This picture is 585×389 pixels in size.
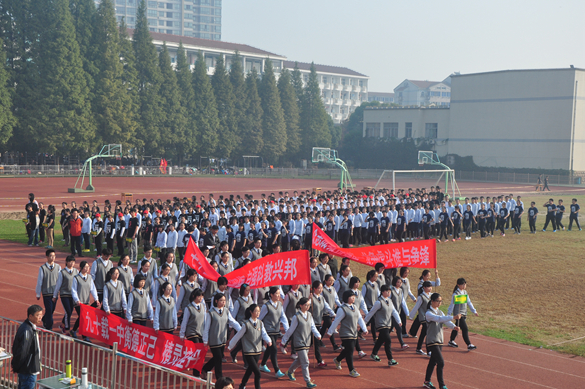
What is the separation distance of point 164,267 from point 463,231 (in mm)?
19026

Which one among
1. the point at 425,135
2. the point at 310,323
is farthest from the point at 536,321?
the point at 425,135

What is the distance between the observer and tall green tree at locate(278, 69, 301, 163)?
243ft

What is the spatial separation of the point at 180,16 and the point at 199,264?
141m

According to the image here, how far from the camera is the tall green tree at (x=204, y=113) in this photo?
6444 cm

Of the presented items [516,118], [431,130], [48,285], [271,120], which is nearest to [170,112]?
[271,120]

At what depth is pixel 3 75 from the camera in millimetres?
47719

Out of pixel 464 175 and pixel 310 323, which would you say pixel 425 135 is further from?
pixel 310 323

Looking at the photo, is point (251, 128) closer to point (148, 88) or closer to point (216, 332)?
point (148, 88)

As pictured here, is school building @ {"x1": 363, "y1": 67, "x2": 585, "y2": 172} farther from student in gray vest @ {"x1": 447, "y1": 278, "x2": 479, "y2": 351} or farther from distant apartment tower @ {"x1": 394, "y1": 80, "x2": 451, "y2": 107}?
distant apartment tower @ {"x1": 394, "y1": 80, "x2": 451, "y2": 107}

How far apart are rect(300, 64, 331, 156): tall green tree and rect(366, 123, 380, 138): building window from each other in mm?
6191

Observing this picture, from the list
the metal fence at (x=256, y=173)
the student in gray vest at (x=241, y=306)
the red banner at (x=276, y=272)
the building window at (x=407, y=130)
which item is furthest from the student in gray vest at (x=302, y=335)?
the building window at (x=407, y=130)

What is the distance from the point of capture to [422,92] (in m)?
133

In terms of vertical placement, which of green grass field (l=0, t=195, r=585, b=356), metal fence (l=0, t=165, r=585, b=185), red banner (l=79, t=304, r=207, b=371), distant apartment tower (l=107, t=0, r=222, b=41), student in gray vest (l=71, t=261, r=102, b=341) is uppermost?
distant apartment tower (l=107, t=0, r=222, b=41)

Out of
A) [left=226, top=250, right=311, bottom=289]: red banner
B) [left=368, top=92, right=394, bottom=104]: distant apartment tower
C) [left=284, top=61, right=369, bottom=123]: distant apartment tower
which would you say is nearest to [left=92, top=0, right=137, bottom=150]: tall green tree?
[left=226, top=250, right=311, bottom=289]: red banner
